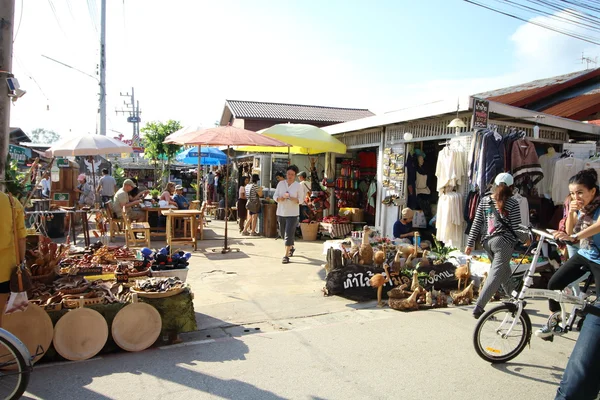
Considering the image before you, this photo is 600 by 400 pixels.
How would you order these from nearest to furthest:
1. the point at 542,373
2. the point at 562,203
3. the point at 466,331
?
the point at 542,373 < the point at 466,331 < the point at 562,203

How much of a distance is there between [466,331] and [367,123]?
6.08m

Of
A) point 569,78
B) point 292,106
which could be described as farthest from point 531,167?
point 292,106

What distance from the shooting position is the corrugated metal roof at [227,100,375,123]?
22.4 metres

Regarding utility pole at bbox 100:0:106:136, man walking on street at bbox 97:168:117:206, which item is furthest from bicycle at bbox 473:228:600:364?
utility pole at bbox 100:0:106:136

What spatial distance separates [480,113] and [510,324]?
160 inches

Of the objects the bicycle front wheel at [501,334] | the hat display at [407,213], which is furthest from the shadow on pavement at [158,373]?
the hat display at [407,213]

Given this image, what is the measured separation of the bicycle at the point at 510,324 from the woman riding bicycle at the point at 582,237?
134 millimetres

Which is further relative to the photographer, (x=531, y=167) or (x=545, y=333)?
(x=531, y=167)

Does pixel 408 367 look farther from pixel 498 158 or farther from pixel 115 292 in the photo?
pixel 498 158

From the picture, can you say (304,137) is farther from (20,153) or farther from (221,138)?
(20,153)

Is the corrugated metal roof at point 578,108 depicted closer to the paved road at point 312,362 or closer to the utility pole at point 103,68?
the paved road at point 312,362

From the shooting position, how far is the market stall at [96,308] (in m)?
3.83

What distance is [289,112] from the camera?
23609mm

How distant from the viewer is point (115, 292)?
452 cm
